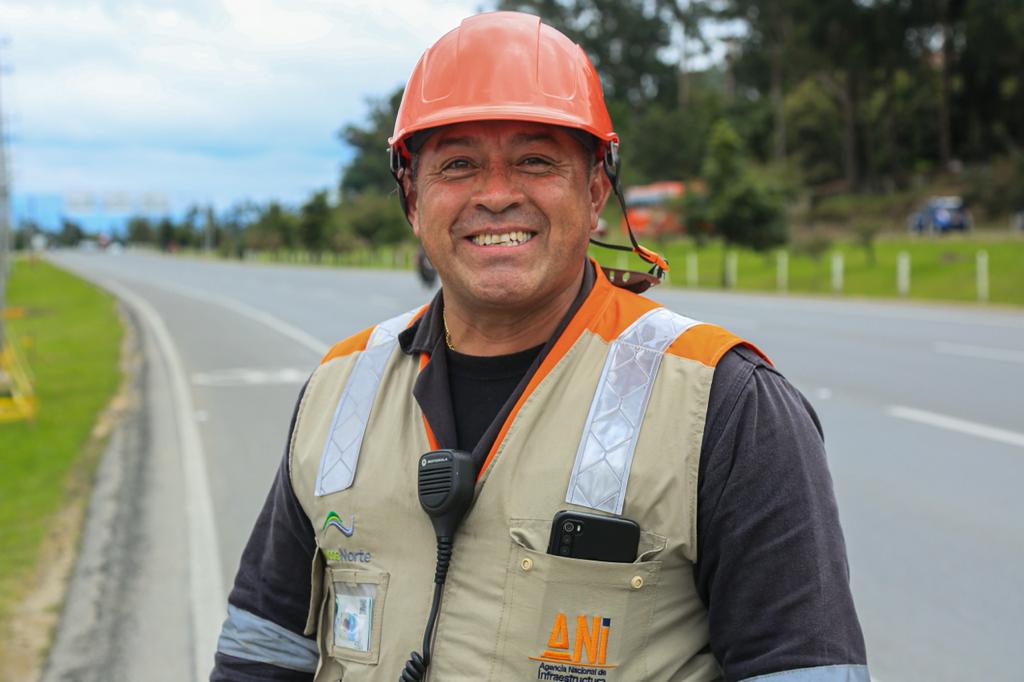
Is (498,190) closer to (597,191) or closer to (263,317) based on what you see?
(597,191)

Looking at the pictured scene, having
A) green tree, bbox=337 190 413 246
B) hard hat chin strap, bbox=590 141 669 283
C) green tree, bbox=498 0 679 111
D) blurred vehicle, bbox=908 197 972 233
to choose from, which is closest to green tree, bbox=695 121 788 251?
blurred vehicle, bbox=908 197 972 233

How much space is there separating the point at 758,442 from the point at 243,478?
666 cm

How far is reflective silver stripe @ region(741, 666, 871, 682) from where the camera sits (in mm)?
1611

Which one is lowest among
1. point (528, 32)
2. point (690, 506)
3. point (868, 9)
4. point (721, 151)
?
point (690, 506)

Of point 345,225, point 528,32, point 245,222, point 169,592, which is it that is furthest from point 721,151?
point 245,222

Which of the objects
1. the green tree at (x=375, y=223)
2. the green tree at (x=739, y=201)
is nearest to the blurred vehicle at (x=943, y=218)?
the green tree at (x=739, y=201)

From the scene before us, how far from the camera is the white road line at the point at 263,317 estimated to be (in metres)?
16.2

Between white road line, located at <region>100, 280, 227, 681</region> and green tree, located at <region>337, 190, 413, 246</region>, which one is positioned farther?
green tree, located at <region>337, 190, 413, 246</region>

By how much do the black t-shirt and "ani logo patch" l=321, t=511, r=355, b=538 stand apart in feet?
0.77

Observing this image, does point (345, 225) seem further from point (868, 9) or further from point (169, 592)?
point (169, 592)

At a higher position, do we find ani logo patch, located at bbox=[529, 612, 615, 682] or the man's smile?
the man's smile

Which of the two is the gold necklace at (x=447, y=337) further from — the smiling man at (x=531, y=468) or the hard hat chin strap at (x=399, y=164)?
the hard hat chin strap at (x=399, y=164)

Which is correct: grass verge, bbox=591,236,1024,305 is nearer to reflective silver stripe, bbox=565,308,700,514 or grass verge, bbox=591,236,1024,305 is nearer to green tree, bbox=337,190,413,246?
reflective silver stripe, bbox=565,308,700,514

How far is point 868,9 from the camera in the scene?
46.5 metres
